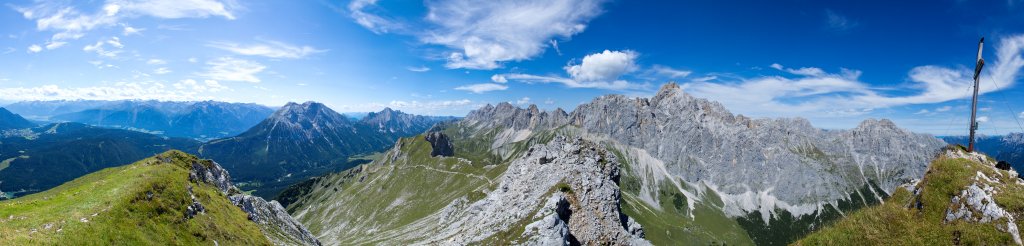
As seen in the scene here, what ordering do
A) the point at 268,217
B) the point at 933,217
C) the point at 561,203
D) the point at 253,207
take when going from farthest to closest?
the point at 268,217
the point at 561,203
the point at 253,207
the point at 933,217

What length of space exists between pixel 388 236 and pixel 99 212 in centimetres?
15476

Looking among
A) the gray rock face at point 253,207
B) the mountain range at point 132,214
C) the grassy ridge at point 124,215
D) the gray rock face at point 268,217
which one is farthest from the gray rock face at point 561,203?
the grassy ridge at point 124,215

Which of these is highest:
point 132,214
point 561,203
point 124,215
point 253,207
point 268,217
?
point 124,215

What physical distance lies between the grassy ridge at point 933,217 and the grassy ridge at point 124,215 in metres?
66.2

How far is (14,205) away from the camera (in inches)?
1677

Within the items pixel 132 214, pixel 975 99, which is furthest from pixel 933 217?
pixel 132 214

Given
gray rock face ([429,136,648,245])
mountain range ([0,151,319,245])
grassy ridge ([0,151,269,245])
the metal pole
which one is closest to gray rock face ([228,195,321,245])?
mountain range ([0,151,319,245])

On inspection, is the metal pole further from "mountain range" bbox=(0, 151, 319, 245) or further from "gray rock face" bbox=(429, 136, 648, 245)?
"mountain range" bbox=(0, 151, 319, 245)

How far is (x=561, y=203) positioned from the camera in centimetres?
9919

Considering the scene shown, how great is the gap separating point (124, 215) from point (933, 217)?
74.8m

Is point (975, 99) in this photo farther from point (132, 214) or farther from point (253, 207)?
point (253, 207)

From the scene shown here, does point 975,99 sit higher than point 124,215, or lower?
higher

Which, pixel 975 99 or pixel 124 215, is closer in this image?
pixel 975 99

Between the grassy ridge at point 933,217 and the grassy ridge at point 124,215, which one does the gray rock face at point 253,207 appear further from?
the grassy ridge at point 933,217
